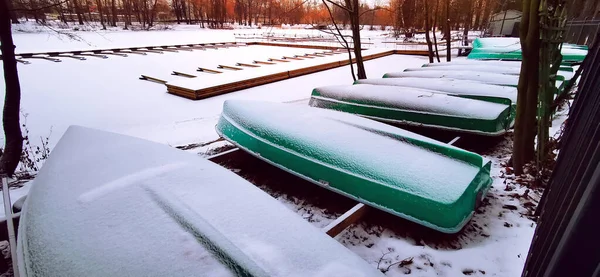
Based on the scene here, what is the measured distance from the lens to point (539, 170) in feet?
11.2

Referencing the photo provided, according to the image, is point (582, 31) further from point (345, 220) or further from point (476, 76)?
point (345, 220)

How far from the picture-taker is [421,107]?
16.3 feet

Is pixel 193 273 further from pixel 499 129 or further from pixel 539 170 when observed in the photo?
pixel 499 129

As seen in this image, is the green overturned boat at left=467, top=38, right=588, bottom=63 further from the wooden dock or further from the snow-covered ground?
the wooden dock

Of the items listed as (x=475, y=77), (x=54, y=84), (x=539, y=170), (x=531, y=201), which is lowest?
(x=54, y=84)

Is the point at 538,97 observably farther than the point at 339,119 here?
No

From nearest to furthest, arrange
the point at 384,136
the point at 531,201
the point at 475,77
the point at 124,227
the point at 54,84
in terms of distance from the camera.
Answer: the point at 124,227 → the point at 531,201 → the point at 384,136 → the point at 475,77 → the point at 54,84

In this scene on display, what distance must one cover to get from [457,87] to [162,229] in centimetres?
563

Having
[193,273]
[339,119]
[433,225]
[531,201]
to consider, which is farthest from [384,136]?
[193,273]

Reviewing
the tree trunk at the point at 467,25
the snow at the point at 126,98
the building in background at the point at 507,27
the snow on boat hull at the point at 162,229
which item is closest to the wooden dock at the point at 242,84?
the snow at the point at 126,98

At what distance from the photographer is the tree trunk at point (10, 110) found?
4.23 m

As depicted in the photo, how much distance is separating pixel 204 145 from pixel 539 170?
484cm

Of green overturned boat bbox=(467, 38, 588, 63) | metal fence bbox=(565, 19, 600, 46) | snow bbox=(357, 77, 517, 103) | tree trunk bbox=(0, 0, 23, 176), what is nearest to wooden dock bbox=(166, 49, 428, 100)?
tree trunk bbox=(0, 0, 23, 176)

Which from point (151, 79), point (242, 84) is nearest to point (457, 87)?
point (242, 84)
